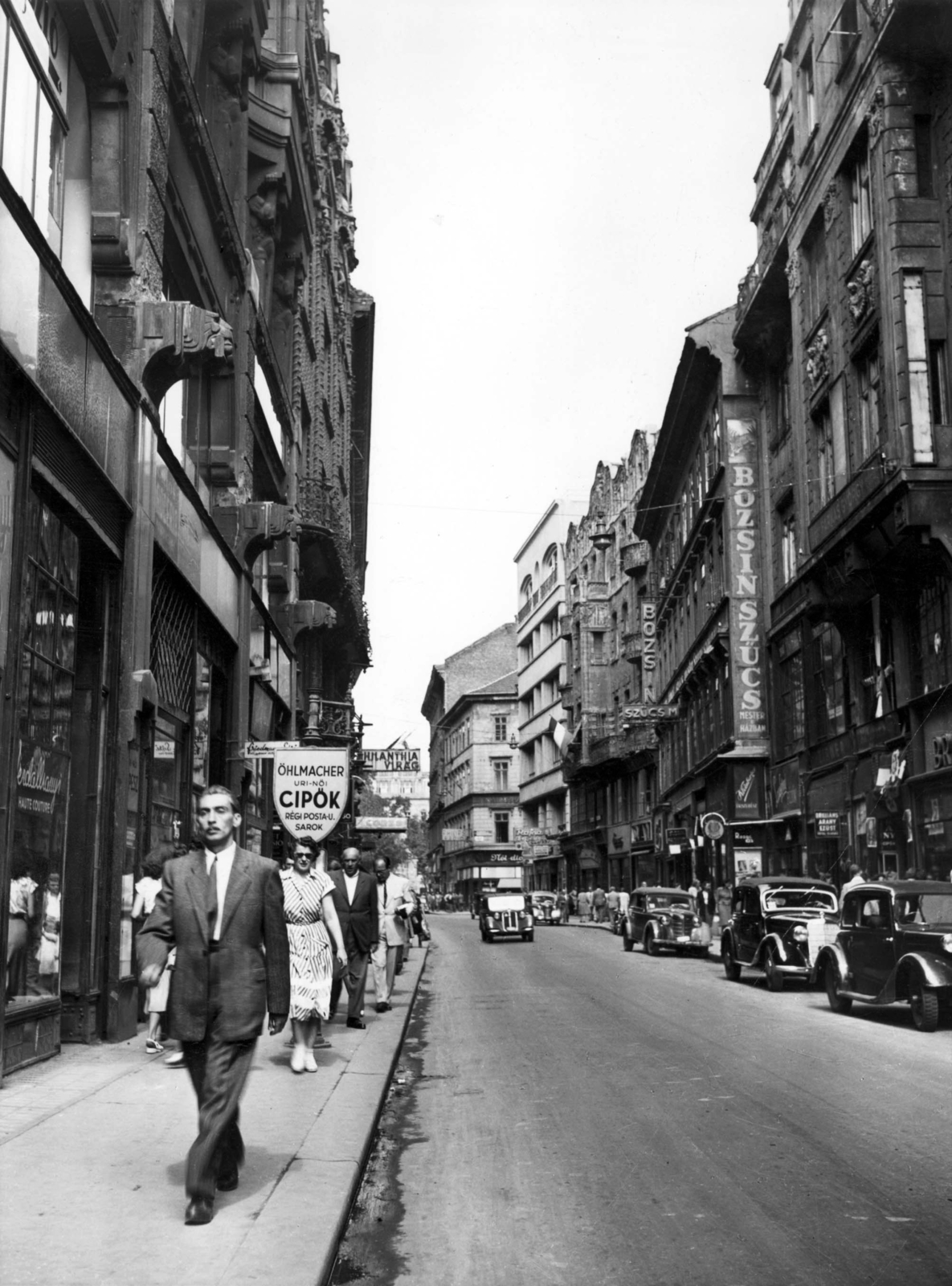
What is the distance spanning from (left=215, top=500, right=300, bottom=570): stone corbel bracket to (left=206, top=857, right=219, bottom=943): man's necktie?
48.5ft

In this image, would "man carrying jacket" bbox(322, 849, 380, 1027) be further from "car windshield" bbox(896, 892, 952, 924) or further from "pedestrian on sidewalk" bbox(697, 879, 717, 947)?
"pedestrian on sidewalk" bbox(697, 879, 717, 947)

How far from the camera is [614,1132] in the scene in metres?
9.21

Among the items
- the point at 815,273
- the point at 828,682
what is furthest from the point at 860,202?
the point at 828,682

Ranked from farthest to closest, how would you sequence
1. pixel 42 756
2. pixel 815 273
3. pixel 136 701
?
1. pixel 815 273
2. pixel 136 701
3. pixel 42 756

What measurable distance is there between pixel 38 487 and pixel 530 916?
111 ft

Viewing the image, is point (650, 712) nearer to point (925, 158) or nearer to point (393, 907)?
point (925, 158)

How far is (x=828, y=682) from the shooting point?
34344 mm

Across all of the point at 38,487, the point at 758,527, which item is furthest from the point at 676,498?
the point at 38,487

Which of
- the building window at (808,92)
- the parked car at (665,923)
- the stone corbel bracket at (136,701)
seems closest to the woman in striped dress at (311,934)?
the stone corbel bracket at (136,701)

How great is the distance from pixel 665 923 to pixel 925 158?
57.6 feet

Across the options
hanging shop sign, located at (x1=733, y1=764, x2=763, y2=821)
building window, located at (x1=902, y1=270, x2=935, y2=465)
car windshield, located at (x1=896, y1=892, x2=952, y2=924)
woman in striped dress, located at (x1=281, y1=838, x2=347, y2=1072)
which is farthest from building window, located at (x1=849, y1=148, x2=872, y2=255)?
woman in striped dress, located at (x1=281, y1=838, x2=347, y2=1072)

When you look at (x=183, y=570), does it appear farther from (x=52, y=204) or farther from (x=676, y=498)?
(x=676, y=498)

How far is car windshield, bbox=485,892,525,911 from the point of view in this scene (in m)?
42.9

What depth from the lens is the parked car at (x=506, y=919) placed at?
140ft
